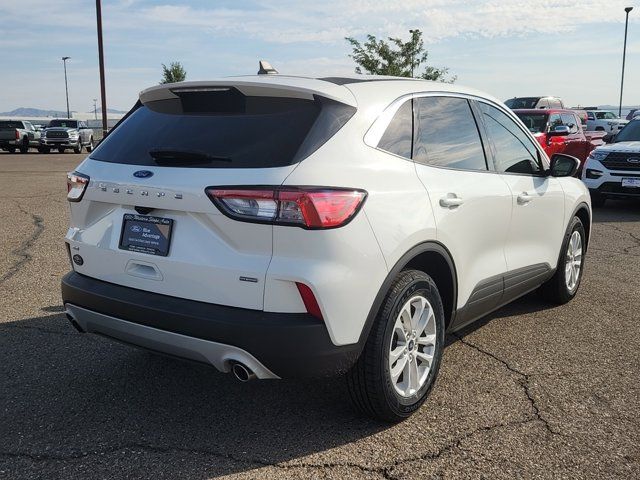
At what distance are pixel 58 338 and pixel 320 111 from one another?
271 cm

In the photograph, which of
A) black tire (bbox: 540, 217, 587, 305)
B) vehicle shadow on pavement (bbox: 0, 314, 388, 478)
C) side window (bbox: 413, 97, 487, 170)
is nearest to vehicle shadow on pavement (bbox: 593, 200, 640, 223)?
black tire (bbox: 540, 217, 587, 305)

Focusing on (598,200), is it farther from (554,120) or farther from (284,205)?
(284,205)

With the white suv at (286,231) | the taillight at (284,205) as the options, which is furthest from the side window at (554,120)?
the taillight at (284,205)

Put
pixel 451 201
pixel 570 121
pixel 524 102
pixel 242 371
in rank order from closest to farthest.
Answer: pixel 242 371 → pixel 451 201 → pixel 570 121 → pixel 524 102

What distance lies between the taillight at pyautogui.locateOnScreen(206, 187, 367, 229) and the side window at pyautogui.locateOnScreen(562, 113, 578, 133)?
537 inches

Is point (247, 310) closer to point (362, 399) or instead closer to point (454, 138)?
point (362, 399)

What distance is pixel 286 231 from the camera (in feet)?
8.86

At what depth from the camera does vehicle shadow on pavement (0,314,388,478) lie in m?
2.92

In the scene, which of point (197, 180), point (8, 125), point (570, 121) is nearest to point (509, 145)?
point (197, 180)

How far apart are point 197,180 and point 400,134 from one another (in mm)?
1132

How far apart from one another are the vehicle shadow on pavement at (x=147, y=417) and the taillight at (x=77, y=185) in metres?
1.04

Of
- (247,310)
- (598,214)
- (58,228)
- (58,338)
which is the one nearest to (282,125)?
(247,310)

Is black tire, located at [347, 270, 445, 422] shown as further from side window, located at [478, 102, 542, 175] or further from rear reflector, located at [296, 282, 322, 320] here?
side window, located at [478, 102, 542, 175]

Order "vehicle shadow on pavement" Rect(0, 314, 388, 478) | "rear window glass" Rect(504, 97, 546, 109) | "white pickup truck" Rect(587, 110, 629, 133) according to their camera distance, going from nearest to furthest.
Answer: "vehicle shadow on pavement" Rect(0, 314, 388, 478), "rear window glass" Rect(504, 97, 546, 109), "white pickup truck" Rect(587, 110, 629, 133)
